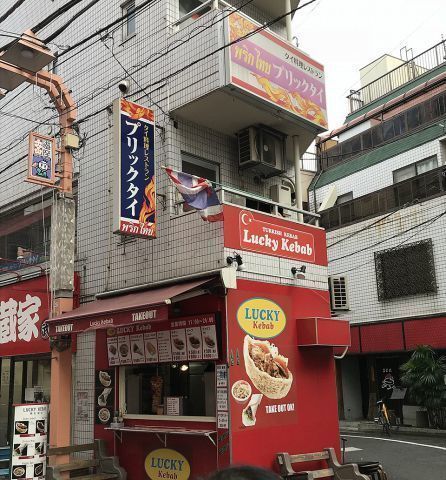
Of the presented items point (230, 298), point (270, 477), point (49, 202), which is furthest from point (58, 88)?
point (270, 477)

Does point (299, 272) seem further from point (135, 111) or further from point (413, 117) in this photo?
point (413, 117)

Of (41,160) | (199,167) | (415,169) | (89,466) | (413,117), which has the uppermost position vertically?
(413,117)

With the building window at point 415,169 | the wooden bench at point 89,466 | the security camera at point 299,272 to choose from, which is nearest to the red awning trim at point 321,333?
the security camera at point 299,272

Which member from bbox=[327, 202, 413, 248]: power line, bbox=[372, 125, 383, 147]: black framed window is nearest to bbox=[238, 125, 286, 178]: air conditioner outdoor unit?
Answer: bbox=[327, 202, 413, 248]: power line

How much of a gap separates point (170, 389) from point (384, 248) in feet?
42.2

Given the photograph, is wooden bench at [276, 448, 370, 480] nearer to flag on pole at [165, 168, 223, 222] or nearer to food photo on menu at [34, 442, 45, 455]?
food photo on menu at [34, 442, 45, 455]

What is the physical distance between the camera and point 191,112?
36.2 feet

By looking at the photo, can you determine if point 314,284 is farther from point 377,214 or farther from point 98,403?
point 377,214

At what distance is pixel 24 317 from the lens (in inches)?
513

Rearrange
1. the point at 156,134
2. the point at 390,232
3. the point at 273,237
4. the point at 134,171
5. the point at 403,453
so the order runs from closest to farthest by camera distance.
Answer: the point at 134,171
the point at 273,237
the point at 156,134
the point at 403,453
the point at 390,232

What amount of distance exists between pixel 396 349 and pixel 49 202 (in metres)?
12.7

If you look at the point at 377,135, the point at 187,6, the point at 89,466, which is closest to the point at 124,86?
the point at 187,6

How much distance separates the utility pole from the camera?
398 inches

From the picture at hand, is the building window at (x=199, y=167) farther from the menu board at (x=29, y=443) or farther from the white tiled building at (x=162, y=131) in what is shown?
the menu board at (x=29, y=443)
